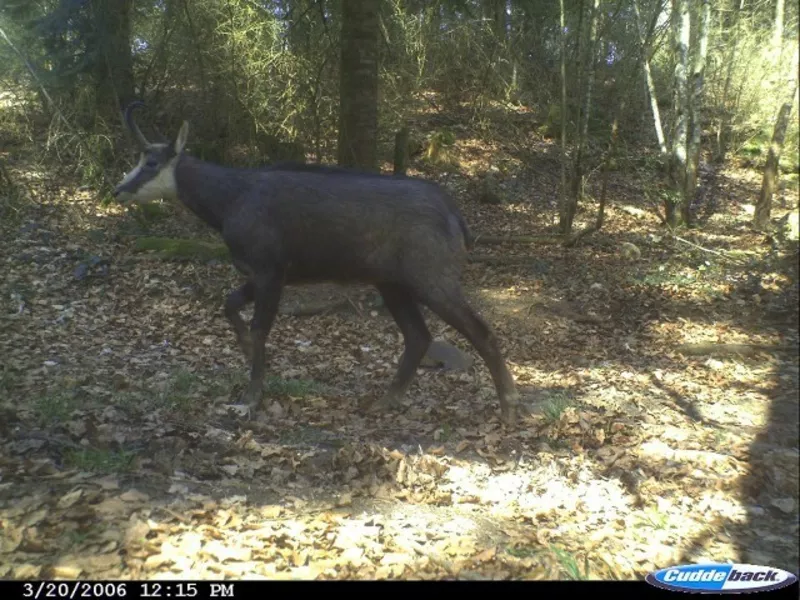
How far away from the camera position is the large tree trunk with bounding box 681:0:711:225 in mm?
12484

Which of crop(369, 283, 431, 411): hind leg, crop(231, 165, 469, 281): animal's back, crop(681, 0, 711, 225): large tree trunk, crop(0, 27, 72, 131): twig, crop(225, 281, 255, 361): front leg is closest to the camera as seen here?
crop(231, 165, 469, 281): animal's back

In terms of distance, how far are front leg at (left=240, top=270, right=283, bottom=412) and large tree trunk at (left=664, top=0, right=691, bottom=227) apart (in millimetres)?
9271

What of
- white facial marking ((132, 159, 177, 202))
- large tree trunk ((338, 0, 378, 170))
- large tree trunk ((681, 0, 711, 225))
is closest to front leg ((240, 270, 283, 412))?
white facial marking ((132, 159, 177, 202))

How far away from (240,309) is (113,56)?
754cm

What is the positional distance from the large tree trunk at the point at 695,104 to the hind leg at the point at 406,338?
29.6 ft

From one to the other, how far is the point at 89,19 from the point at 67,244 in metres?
3.89

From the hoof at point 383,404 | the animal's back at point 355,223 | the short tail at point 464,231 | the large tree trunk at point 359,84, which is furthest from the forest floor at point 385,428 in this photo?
the large tree trunk at point 359,84

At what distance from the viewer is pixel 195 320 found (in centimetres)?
848

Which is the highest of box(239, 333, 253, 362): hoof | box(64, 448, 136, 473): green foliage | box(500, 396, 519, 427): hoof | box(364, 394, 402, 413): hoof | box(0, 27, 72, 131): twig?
box(0, 27, 72, 131): twig

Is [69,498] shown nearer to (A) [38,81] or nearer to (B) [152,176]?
(B) [152,176]

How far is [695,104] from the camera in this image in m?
13.1

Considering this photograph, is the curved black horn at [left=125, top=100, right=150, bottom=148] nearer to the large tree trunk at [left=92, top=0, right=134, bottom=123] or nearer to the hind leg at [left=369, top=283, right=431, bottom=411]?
the hind leg at [left=369, top=283, right=431, bottom=411]

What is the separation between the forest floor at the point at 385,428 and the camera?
3.54 m

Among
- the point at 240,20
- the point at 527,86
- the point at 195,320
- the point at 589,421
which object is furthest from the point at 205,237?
the point at 527,86
